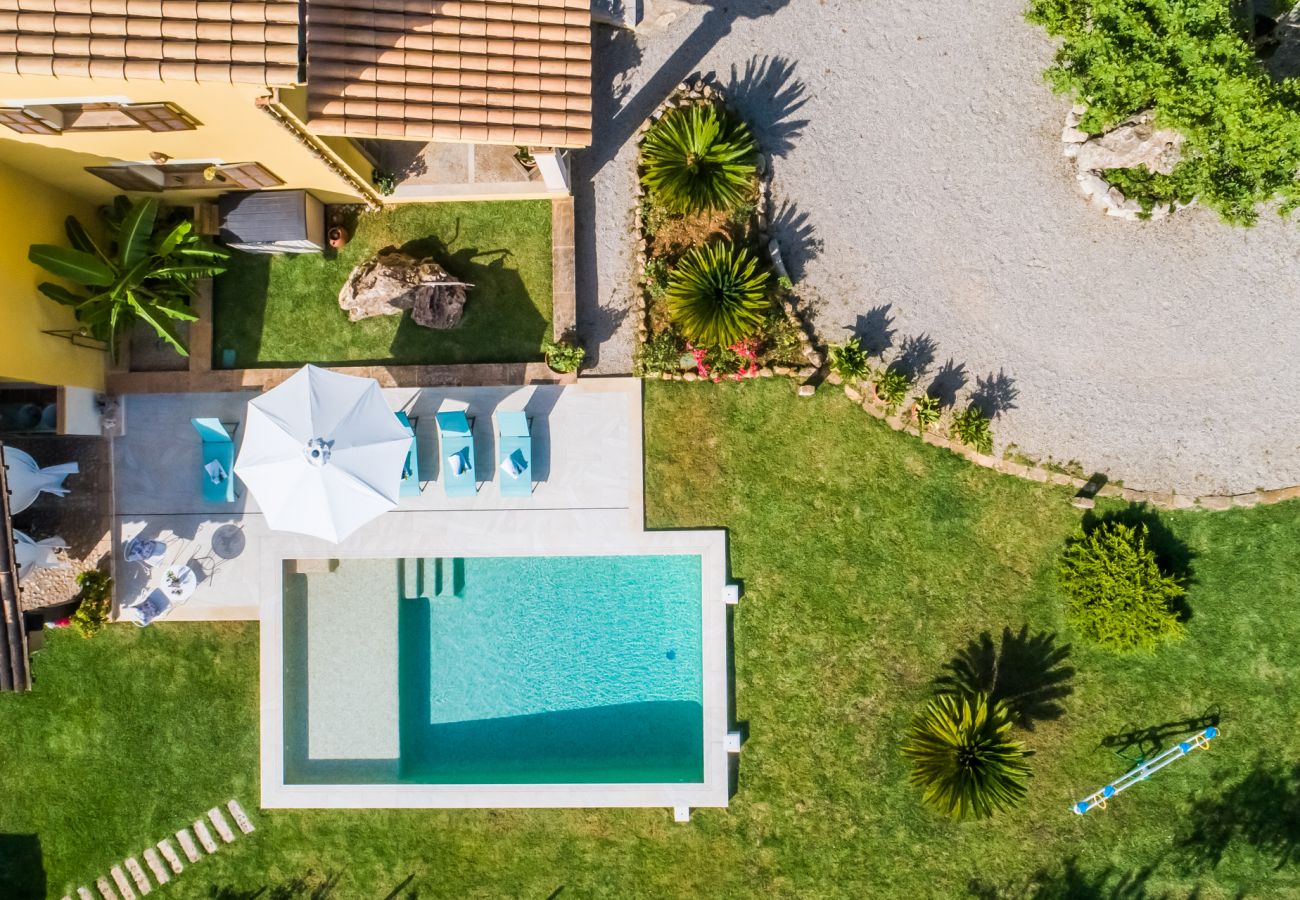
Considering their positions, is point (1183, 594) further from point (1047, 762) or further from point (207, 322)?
point (207, 322)

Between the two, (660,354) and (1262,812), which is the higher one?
(660,354)

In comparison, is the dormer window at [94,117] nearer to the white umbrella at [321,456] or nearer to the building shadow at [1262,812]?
the white umbrella at [321,456]

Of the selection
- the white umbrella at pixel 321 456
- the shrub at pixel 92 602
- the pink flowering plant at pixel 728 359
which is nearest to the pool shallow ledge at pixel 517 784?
the white umbrella at pixel 321 456

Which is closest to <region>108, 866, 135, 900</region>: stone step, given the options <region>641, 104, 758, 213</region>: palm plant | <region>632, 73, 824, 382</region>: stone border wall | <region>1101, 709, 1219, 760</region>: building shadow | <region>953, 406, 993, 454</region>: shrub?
<region>632, 73, 824, 382</region>: stone border wall

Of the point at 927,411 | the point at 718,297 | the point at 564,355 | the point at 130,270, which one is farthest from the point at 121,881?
the point at 927,411

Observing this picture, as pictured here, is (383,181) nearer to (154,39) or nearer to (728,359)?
(154,39)

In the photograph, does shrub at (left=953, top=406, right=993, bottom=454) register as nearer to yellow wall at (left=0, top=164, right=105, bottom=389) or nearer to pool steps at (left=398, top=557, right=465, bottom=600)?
pool steps at (left=398, top=557, right=465, bottom=600)
